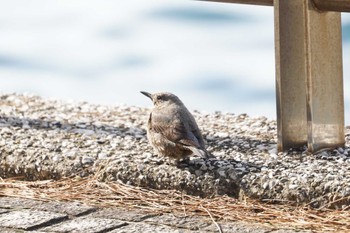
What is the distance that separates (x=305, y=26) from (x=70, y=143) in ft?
4.81

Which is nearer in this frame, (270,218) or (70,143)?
(270,218)

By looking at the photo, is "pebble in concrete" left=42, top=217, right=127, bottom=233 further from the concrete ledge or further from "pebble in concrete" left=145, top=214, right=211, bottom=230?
the concrete ledge

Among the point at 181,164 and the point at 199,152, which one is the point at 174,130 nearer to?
the point at 181,164

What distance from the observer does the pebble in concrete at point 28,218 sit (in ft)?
15.2

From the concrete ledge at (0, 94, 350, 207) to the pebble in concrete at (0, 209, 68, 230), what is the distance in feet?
2.09

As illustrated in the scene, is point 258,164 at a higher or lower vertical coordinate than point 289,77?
lower

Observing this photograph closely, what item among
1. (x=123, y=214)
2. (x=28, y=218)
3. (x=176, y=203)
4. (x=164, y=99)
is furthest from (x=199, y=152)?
(x=28, y=218)

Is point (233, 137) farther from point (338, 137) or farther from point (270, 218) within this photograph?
point (270, 218)

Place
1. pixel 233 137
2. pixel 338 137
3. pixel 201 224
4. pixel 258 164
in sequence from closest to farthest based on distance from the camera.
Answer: pixel 201 224, pixel 258 164, pixel 338 137, pixel 233 137

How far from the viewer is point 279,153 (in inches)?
221

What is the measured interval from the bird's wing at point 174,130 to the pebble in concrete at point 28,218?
2.90ft

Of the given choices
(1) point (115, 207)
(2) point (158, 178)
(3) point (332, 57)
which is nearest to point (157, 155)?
(2) point (158, 178)

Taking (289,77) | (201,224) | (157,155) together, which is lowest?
(201,224)

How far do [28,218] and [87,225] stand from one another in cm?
30
